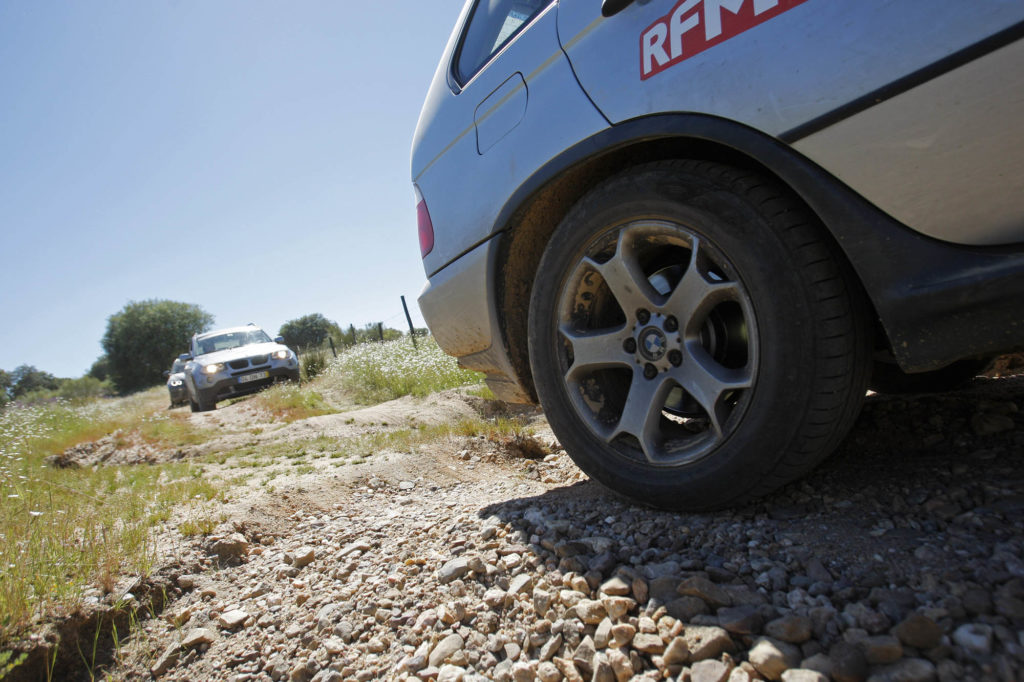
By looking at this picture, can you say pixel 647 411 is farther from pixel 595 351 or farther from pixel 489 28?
pixel 489 28

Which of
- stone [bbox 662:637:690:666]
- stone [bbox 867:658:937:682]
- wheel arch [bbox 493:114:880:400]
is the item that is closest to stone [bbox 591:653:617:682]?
stone [bbox 662:637:690:666]

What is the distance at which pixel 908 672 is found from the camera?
0.92 metres

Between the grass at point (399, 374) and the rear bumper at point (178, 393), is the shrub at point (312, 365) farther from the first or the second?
the rear bumper at point (178, 393)

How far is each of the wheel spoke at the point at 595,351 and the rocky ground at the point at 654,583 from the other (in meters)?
0.52

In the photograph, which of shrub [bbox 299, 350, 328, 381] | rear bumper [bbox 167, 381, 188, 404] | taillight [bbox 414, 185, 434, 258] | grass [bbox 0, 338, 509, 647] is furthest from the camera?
rear bumper [bbox 167, 381, 188, 404]

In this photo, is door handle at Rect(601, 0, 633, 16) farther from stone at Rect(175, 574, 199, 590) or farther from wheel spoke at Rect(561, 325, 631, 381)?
stone at Rect(175, 574, 199, 590)

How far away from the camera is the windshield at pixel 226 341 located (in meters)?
12.6

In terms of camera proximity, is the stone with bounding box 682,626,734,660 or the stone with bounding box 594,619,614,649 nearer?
the stone with bounding box 682,626,734,660

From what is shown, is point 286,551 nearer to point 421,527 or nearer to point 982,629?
point 421,527

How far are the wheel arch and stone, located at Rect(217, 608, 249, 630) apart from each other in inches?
52.9

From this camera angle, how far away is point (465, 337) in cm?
249

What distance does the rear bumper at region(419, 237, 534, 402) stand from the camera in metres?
2.23

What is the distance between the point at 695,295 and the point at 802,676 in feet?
3.23

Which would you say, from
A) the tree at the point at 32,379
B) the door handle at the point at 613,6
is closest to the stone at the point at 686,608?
the door handle at the point at 613,6
